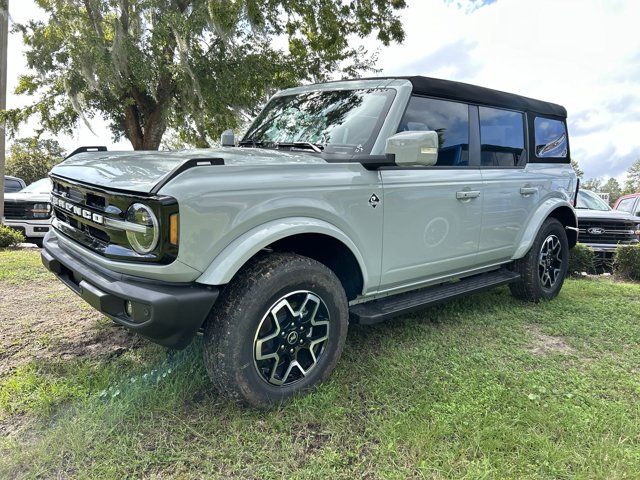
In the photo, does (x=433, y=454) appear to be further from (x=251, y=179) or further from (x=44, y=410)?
(x=44, y=410)

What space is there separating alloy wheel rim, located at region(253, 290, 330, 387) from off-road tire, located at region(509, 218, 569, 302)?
8.43 feet

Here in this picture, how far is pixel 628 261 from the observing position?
7.59 metres

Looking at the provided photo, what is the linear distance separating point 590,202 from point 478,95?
743cm

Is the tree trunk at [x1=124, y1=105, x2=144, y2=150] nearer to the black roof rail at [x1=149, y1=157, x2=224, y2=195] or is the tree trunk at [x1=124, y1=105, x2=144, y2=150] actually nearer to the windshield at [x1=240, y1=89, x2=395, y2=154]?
the windshield at [x1=240, y1=89, x2=395, y2=154]

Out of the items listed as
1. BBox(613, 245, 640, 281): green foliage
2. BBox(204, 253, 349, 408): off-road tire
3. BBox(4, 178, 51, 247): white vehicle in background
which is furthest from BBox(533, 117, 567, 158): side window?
BBox(4, 178, 51, 247): white vehicle in background

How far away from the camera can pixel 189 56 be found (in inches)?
359

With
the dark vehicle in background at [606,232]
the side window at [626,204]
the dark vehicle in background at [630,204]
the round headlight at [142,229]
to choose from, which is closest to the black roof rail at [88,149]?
the round headlight at [142,229]

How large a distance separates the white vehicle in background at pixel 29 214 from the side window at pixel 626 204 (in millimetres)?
13191

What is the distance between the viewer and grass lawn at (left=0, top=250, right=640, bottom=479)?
2064 mm

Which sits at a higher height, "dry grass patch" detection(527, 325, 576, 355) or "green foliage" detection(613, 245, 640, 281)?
"dry grass patch" detection(527, 325, 576, 355)

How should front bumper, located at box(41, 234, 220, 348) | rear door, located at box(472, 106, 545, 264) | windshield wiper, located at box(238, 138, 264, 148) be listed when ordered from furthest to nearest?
rear door, located at box(472, 106, 545, 264) → windshield wiper, located at box(238, 138, 264, 148) → front bumper, located at box(41, 234, 220, 348)

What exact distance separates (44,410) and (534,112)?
470cm

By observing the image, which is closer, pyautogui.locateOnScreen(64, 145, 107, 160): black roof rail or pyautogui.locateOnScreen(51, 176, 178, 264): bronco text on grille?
pyautogui.locateOnScreen(51, 176, 178, 264): bronco text on grille

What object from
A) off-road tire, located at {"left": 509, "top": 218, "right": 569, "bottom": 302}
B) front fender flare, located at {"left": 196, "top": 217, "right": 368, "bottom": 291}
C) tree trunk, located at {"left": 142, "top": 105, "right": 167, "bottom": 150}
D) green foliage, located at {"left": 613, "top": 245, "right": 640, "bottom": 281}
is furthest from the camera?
tree trunk, located at {"left": 142, "top": 105, "right": 167, "bottom": 150}
